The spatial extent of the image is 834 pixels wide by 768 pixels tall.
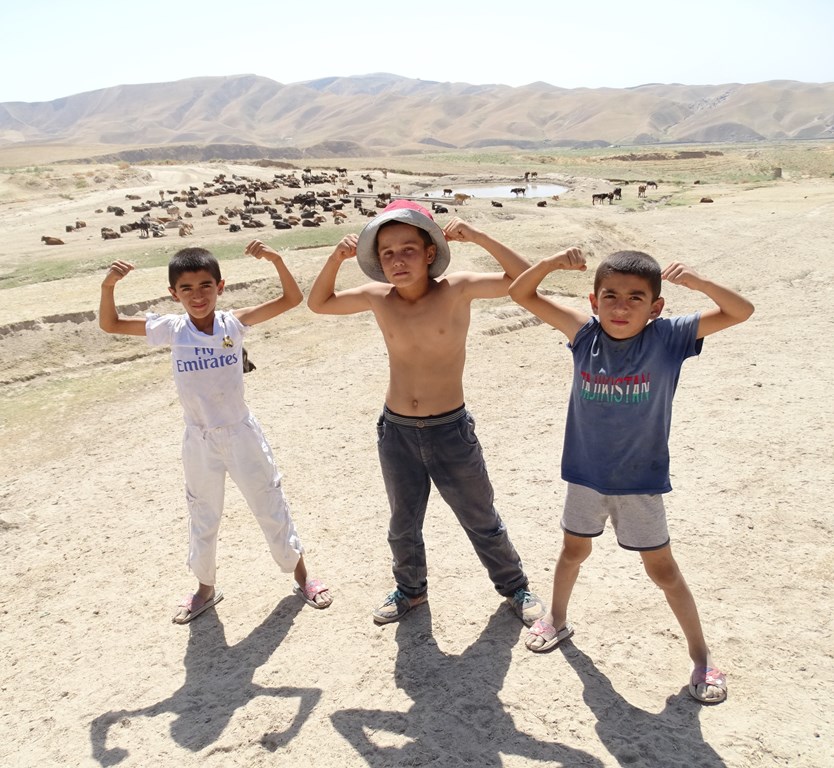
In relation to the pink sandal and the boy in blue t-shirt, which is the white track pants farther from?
the boy in blue t-shirt

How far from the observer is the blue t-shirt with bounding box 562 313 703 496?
8.91 feet

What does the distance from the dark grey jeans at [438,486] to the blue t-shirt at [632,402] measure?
581 millimetres

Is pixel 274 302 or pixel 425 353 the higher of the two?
pixel 274 302

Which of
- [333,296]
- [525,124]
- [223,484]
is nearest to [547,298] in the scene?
[333,296]

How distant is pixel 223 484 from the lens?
3.50 m

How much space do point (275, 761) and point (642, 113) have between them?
188244 mm

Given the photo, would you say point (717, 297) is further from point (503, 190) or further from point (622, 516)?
point (503, 190)

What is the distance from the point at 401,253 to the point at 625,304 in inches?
37.5

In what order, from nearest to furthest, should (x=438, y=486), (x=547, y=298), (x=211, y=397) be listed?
(x=547, y=298)
(x=438, y=486)
(x=211, y=397)

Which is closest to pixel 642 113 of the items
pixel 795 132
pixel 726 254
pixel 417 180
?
pixel 795 132

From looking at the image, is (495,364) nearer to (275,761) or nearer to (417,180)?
(275,761)

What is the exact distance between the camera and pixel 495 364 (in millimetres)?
7781

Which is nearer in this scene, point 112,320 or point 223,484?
point 223,484

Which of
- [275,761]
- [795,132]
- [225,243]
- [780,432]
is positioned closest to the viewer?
[275,761]
